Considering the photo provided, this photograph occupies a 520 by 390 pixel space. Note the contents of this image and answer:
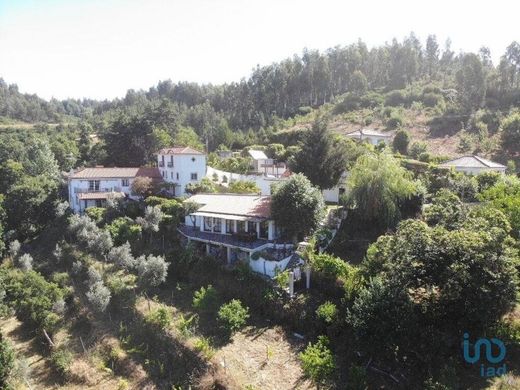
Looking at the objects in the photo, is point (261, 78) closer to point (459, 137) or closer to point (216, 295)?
point (459, 137)

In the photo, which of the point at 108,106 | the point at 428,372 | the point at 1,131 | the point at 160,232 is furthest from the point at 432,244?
the point at 108,106

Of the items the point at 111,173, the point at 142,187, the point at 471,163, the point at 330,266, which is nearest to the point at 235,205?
the point at 330,266

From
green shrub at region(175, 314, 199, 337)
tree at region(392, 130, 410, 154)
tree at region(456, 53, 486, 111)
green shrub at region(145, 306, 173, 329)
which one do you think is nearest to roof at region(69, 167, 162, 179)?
green shrub at region(145, 306, 173, 329)

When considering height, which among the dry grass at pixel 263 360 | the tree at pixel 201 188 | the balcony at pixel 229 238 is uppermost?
the tree at pixel 201 188

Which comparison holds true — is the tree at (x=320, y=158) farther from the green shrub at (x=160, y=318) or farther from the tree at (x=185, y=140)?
the tree at (x=185, y=140)

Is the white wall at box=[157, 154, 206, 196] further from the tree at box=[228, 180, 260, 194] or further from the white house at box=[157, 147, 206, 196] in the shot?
the tree at box=[228, 180, 260, 194]

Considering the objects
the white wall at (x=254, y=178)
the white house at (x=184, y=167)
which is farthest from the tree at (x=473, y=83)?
the white house at (x=184, y=167)

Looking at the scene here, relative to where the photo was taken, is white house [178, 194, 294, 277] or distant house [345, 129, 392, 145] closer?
white house [178, 194, 294, 277]
